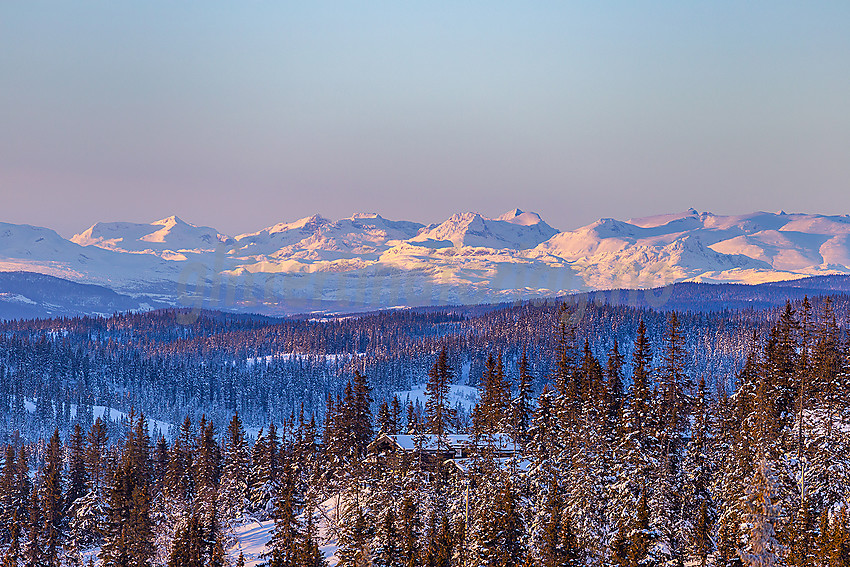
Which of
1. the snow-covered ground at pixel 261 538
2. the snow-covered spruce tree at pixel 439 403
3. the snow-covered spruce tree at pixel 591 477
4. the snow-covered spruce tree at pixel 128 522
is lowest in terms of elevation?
the snow-covered ground at pixel 261 538

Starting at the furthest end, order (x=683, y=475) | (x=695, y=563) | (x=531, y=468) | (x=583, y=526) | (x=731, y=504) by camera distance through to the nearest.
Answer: (x=531, y=468)
(x=683, y=475)
(x=583, y=526)
(x=731, y=504)
(x=695, y=563)

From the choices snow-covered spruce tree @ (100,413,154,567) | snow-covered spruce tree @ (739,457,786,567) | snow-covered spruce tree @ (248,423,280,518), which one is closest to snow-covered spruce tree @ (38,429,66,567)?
snow-covered spruce tree @ (100,413,154,567)

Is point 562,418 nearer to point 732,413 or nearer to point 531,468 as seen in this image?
point 531,468

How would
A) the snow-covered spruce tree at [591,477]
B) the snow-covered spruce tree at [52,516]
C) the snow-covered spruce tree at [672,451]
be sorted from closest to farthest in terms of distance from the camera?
the snow-covered spruce tree at [672,451] → the snow-covered spruce tree at [591,477] → the snow-covered spruce tree at [52,516]

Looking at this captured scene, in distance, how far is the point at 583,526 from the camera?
2537 inches

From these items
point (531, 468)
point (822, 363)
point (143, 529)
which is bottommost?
point (143, 529)

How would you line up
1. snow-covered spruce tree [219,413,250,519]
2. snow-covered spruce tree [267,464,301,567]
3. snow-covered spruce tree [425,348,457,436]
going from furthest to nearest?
snow-covered spruce tree [219,413,250,519] < snow-covered spruce tree [425,348,457,436] < snow-covered spruce tree [267,464,301,567]

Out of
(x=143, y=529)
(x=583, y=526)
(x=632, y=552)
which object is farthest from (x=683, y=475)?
(x=143, y=529)

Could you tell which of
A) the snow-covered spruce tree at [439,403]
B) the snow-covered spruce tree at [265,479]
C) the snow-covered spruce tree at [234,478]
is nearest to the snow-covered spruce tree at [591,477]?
the snow-covered spruce tree at [439,403]

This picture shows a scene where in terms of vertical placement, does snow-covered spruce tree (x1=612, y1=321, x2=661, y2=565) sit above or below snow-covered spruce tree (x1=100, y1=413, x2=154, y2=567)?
above

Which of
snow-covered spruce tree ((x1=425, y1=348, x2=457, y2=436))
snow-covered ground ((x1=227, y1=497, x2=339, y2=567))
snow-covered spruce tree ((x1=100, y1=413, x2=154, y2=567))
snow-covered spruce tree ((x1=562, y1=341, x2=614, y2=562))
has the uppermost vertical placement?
snow-covered spruce tree ((x1=425, y1=348, x2=457, y2=436))

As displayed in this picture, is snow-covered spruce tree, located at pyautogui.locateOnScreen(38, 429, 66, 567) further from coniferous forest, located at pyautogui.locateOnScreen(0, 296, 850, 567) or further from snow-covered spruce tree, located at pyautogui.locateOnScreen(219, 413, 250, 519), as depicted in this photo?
snow-covered spruce tree, located at pyautogui.locateOnScreen(219, 413, 250, 519)

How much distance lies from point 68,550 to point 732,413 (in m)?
68.7

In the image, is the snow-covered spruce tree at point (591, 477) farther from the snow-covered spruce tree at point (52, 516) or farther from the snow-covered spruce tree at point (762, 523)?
the snow-covered spruce tree at point (52, 516)
